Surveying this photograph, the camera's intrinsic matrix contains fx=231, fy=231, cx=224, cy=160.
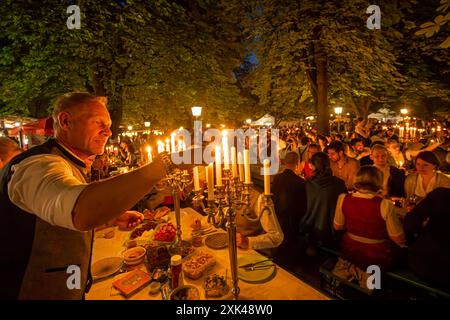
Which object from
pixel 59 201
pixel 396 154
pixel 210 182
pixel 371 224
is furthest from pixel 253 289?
pixel 396 154

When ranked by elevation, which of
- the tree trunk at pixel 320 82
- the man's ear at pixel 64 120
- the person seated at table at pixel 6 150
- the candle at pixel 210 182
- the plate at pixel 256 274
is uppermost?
the tree trunk at pixel 320 82

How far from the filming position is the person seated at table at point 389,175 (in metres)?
5.47

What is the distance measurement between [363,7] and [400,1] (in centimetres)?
201

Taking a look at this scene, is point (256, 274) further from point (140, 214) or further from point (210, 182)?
point (140, 214)

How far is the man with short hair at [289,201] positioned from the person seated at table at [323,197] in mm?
250

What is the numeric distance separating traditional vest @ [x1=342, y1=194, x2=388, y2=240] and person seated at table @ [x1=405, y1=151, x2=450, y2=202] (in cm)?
186

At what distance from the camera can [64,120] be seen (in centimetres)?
166

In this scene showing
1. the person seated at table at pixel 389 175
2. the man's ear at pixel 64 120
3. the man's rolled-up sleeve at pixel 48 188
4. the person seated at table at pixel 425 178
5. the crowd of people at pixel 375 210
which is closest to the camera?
the man's rolled-up sleeve at pixel 48 188

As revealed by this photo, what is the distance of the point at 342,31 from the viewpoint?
9953mm

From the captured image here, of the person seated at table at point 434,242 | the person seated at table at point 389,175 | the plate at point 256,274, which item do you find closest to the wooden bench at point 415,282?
the person seated at table at point 434,242

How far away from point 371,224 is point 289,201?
6.00 ft

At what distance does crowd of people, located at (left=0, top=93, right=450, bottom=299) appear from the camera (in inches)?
44.5

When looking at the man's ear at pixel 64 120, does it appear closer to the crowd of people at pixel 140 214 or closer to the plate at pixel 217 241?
the crowd of people at pixel 140 214
